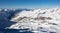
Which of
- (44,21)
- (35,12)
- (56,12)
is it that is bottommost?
(44,21)

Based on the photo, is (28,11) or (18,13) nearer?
(28,11)

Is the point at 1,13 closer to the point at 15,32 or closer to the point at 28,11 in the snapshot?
the point at 28,11

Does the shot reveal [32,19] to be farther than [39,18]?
Yes

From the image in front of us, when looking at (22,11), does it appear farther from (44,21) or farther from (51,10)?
(44,21)

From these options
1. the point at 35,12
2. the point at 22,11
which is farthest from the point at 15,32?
the point at 22,11

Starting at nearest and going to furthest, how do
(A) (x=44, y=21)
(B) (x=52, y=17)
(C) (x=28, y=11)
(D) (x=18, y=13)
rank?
(A) (x=44, y=21) → (B) (x=52, y=17) → (C) (x=28, y=11) → (D) (x=18, y=13)

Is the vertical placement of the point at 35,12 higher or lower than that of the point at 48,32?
higher

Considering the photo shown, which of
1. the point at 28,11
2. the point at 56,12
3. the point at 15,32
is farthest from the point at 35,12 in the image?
the point at 15,32

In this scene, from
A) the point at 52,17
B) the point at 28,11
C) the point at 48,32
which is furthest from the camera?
the point at 28,11

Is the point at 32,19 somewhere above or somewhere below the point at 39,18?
above
